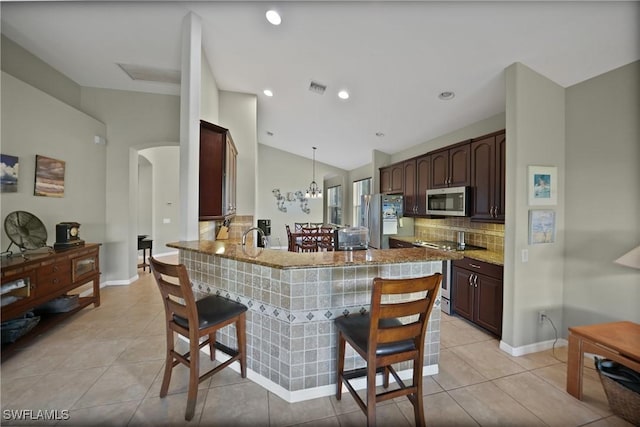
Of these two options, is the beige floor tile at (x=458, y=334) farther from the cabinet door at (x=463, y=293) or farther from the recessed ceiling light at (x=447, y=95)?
the recessed ceiling light at (x=447, y=95)

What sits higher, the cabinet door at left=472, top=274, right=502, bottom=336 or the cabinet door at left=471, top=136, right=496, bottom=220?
the cabinet door at left=471, top=136, right=496, bottom=220

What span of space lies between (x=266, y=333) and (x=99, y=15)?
349 cm

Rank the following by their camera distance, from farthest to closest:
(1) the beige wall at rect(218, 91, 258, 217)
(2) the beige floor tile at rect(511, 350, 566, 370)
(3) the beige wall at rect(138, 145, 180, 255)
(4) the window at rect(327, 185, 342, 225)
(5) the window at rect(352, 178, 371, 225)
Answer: (4) the window at rect(327, 185, 342, 225)
(5) the window at rect(352, 178, 371, 225)
(3) the beige wall at rect(138, 145, 180, 255)
(1) the beige wall at rect(218, 91, 258, 217)
(2) the beige floor tile at rect(511, 350, 566, 370)

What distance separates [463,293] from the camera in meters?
3.04

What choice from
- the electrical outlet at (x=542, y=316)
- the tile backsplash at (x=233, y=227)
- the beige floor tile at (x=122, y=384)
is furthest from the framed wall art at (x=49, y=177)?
the electrical outlet at (x=542, y=316)

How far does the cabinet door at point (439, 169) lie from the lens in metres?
→ 3.53

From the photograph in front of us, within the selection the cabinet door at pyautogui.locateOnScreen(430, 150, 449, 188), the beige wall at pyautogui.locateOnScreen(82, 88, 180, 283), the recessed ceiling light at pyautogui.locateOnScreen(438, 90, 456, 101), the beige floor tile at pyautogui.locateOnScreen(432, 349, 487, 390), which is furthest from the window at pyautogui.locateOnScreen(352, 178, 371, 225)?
the beige floor tile at pyautogui.locateOnScreen(432, 349, 487, 390)

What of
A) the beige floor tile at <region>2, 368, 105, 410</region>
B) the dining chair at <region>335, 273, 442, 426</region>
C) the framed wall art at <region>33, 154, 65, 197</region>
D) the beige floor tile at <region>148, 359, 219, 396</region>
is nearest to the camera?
the dining chair at <region>335, 273, 442, 426</region>

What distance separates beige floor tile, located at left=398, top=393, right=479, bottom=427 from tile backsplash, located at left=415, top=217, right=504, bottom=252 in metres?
2.06

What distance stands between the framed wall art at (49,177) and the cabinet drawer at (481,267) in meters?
5.19

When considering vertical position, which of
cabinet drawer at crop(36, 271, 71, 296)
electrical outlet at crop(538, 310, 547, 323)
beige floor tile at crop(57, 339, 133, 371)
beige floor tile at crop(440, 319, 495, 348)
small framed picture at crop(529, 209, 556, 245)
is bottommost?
beige floor tile at crop(57, 339, 133, 371)

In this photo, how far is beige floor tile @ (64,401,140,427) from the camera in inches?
63.4

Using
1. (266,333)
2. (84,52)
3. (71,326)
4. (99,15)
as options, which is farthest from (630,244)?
(84,52)

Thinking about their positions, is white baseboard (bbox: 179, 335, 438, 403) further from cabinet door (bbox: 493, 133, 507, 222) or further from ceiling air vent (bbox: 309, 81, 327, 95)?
ceiling air vent (bbox: 309, 81, 327, 95)
